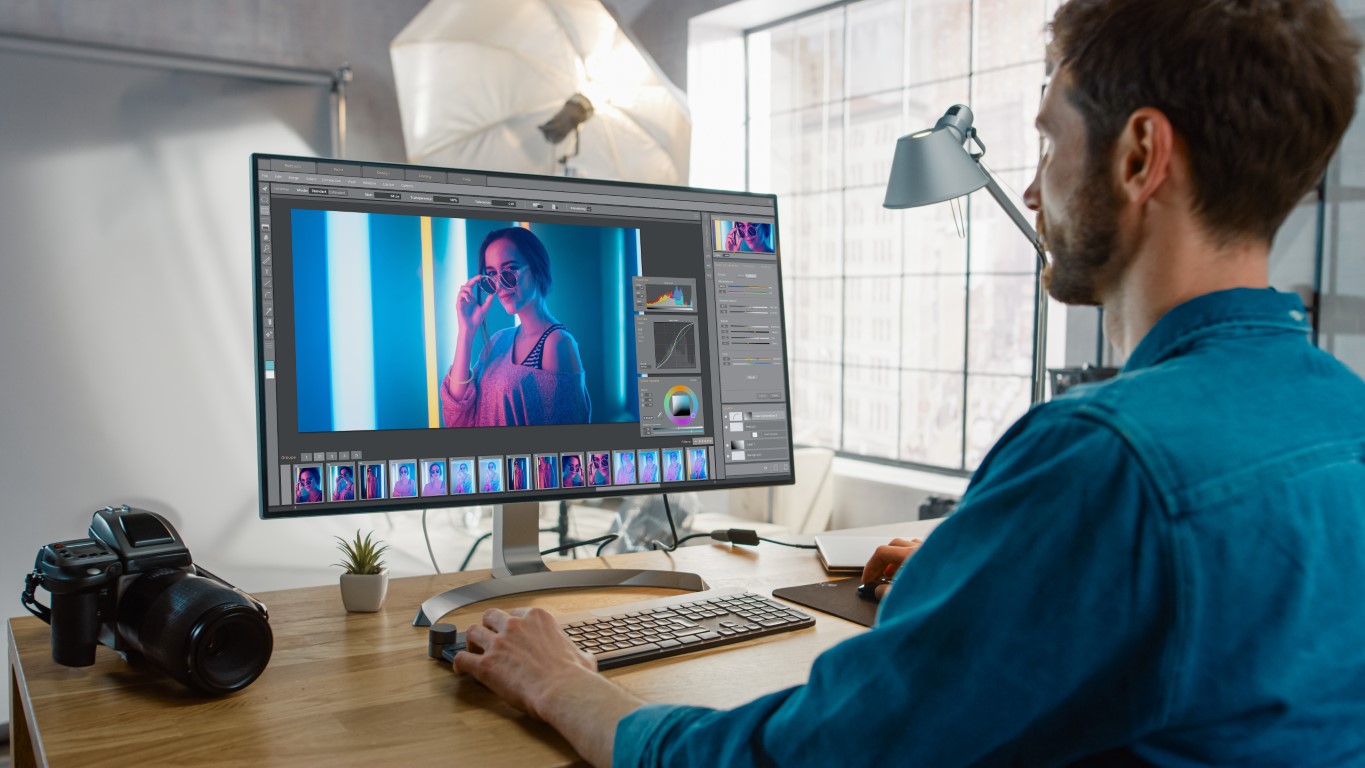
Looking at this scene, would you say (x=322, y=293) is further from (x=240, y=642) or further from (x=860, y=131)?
(x=860, y=131)

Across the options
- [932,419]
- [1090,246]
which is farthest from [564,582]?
[932,419]

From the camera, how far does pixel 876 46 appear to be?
483 centimetres

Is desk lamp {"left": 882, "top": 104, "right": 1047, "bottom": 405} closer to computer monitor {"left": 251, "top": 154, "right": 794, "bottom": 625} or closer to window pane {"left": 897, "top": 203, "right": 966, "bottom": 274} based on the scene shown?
computer monitor {"left": 251, "top": 154, "right": 794, "bottom": 625}

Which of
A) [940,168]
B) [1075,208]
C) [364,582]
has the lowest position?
[364,582]

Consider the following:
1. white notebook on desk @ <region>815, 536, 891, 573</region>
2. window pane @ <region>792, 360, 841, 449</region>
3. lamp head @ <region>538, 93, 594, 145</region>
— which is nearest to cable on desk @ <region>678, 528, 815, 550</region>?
white notebook on desk @ <region>815, 536, 891, 573</region>

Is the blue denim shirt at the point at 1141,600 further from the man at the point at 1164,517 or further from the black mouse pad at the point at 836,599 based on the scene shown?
the black mouse pad at the point at 836,599

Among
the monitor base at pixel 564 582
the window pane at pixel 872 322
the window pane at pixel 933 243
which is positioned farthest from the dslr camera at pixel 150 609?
the window pane at pixel 872 322

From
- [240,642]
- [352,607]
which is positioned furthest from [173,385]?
[240,642]

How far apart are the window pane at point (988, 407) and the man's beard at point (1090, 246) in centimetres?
368

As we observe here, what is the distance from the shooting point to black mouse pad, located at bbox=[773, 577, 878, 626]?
1.27 metres

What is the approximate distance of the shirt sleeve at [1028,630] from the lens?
594 mm

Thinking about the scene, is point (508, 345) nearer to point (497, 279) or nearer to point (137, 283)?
point (497, 279)

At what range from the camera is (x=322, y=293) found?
3.96 feet

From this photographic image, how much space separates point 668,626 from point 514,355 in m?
0.39
